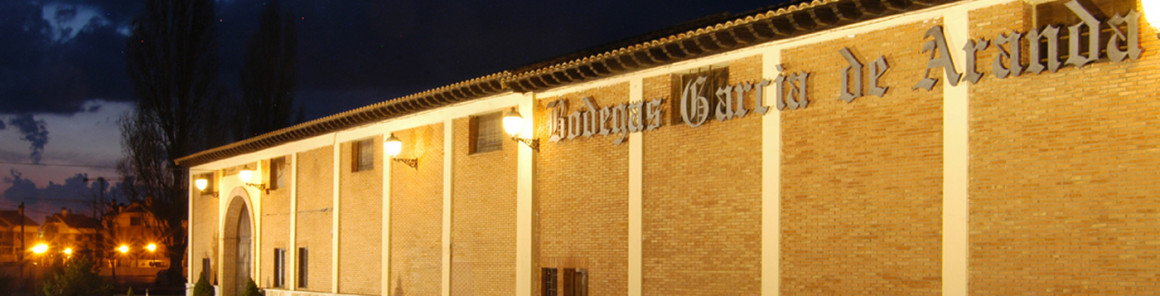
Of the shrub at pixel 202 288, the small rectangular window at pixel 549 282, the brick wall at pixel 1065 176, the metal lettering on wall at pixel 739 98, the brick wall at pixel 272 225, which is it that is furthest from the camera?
the shrub at pixel 202 288


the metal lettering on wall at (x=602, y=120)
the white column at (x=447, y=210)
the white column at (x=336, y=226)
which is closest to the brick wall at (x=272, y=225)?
the white column at (x=336, y=226)

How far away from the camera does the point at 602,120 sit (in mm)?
15758

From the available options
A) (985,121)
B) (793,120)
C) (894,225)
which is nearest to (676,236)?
(793,120)

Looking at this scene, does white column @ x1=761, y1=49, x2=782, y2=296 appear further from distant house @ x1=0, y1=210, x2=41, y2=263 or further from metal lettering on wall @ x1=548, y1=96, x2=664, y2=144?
distant house @ x1=0, y1=210, x2=41, y2=263

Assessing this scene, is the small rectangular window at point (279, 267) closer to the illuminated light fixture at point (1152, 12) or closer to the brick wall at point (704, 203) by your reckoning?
the brick wall at point (704, 203)

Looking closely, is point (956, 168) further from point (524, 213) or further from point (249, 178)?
point (249, 178)

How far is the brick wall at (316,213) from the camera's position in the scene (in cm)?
2389

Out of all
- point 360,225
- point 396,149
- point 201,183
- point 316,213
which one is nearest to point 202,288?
point 201,183

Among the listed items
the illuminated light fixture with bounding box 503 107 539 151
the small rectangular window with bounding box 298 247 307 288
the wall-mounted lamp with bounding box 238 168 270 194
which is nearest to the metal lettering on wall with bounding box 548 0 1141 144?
the illuminated light fixture with bounding box 503 107 539 151

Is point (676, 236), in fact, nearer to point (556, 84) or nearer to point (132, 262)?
point (556, 84)

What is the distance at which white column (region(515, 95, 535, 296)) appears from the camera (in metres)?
17.0

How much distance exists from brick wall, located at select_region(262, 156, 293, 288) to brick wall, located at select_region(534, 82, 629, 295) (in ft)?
36.8

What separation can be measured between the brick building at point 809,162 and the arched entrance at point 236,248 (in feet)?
34.2

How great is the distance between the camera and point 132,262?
8675 centimetres
